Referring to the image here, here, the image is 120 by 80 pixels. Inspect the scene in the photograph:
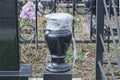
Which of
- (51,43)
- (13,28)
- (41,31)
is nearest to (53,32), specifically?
(51,43)

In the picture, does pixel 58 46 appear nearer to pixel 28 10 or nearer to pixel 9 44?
pixel 9 44

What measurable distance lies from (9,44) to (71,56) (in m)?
1.57

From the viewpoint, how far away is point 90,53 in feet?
16.0

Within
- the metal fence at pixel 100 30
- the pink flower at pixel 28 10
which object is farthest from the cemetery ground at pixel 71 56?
the pink flower at pixel 28 10

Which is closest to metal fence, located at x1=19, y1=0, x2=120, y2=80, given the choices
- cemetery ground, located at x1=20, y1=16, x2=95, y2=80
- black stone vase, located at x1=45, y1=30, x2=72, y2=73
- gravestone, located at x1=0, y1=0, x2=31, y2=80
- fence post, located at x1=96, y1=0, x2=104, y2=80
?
fence post, located at x1=96, y1=0, x2=104, y2=80

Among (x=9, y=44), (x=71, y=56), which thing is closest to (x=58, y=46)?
(x=9, y=44)

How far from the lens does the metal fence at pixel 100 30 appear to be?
9.27ft

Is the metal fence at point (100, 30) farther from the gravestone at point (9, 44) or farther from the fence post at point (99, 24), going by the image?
the gravestone at point (9, 44)

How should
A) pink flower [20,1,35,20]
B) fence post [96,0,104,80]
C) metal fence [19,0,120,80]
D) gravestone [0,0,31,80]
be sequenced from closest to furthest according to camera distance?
metal fence [19,0,120,80]
gravestone [0,0,31,80]
fence post [96,0,104,80]
pink flower [20,1,35,20]

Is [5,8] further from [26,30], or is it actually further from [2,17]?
[26,30]

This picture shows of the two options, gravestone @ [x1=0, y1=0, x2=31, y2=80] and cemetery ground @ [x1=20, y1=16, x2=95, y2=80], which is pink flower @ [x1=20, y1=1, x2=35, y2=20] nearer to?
cemetery ground @ [x1=20, y1=16, x2=95, y2=80]

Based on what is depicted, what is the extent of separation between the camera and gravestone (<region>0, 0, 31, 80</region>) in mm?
3152

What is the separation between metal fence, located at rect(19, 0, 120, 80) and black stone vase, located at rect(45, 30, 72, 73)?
0.32 m

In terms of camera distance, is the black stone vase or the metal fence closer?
the metal fence
